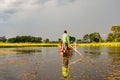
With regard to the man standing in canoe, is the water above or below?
below

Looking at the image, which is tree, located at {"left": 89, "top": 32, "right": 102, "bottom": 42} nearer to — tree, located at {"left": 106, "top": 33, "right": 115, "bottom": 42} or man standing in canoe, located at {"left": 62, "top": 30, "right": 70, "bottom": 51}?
tree, located at {"left": 106, "top": 33, "right": 115, "bottom": 42}

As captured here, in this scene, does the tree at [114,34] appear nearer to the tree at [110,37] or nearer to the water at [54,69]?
the tree at [110,37]

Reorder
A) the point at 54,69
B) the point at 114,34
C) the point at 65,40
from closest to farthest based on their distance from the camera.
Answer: the point at 54,69, the point at 65,40, the point at 114,34

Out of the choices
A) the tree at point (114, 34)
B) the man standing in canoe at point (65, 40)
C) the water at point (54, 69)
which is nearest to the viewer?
the water at point (54, 69)

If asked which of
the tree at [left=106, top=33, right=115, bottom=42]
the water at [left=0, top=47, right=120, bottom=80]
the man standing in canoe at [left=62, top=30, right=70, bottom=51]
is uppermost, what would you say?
the tree at [left=106, top=33, right=115, bottom=42]

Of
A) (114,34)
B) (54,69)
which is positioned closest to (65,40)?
(54,69)

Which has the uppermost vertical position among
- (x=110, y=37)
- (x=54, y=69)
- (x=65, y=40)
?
(x=110, y=37)

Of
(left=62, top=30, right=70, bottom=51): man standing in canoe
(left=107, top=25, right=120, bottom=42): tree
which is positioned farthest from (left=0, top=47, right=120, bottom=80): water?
(left=107, top=25, right=120, bottom=42): tree

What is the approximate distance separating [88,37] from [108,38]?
59.6ft

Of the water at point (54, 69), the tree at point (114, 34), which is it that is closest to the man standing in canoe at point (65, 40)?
the water at point (54, 69)

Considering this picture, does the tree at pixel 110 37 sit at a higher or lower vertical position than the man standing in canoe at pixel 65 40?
higher

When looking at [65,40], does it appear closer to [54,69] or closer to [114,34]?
[54,69]

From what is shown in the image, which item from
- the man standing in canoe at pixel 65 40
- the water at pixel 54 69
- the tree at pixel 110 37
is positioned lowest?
the water at pixel 54 69

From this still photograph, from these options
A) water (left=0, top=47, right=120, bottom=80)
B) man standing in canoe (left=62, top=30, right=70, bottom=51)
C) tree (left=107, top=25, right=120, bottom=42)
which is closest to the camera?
water (left=0, top=47, right=120, bottom=80)
